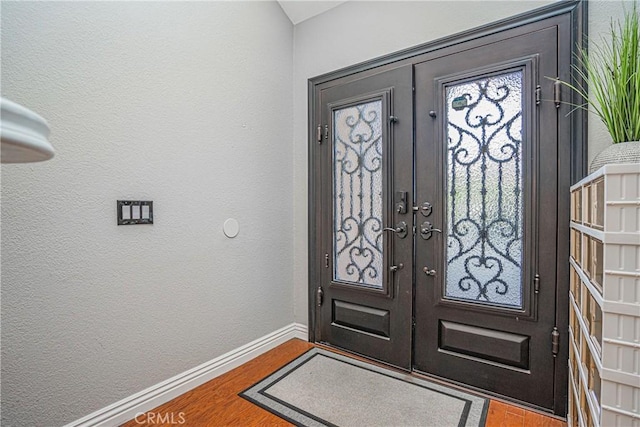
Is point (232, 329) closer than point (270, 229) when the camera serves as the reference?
Yes

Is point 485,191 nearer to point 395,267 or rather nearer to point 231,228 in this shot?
point 395,267

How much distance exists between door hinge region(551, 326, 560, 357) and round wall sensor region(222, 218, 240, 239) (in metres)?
1.87

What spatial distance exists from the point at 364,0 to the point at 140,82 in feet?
5.10

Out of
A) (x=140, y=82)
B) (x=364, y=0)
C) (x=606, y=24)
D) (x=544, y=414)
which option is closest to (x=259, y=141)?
(x=140, y=82)

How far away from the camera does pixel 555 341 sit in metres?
1.61

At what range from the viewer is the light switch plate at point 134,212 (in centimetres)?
158

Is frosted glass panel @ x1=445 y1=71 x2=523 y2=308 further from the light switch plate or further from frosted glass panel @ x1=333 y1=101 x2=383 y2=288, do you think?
the light switch plate

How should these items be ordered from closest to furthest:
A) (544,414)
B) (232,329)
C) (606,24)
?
1. (606,24)
2. (544,414)
3. (232,329)

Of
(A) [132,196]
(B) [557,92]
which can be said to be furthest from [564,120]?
(A) [132,196]

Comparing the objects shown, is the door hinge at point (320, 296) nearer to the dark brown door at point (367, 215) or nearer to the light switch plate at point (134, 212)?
the dark brown door at point (367, 215)

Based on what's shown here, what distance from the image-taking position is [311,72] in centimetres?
248

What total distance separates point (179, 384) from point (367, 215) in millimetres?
1522

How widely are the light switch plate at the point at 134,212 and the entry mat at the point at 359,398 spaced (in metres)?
1.11

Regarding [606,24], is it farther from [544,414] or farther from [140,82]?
[140,82]
